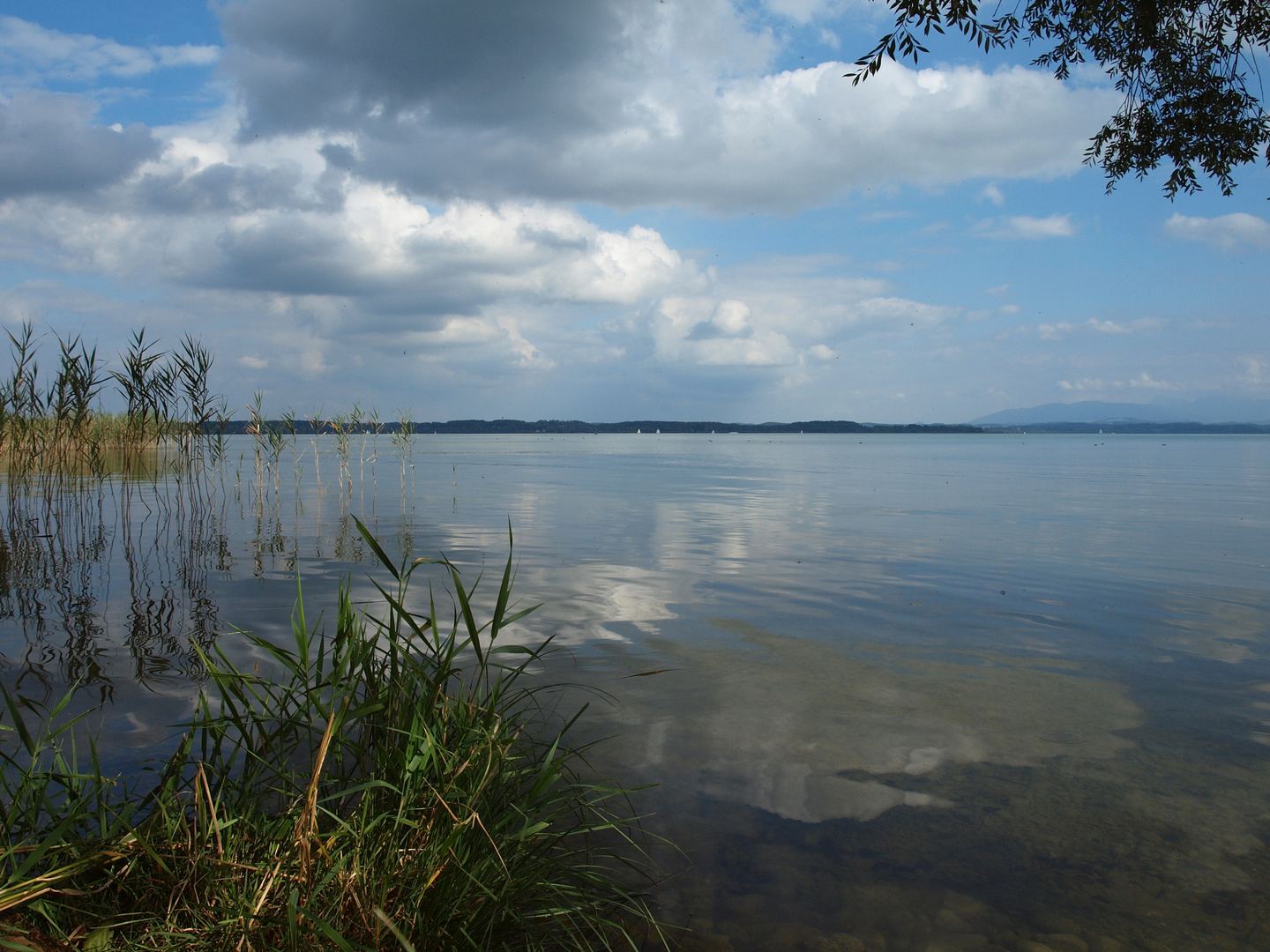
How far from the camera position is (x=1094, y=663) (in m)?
7.95

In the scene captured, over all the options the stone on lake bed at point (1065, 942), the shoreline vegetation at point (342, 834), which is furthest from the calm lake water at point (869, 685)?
the shoreline vegetation at point (342, 834)

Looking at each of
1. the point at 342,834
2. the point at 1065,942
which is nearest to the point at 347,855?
the point at 342,834

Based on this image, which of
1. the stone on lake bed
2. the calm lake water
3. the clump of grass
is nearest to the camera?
the clump of grass

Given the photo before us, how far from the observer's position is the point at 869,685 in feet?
24.0

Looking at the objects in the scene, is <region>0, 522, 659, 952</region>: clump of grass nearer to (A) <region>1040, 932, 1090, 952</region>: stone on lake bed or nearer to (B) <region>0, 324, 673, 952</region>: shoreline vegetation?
(B) <region>0, 324, 673, 952</region>: shoreline vegetation

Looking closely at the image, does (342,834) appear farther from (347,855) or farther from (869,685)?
(869,685)

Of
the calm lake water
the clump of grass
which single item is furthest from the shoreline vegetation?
the calm lake water

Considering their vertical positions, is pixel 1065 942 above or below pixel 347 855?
below

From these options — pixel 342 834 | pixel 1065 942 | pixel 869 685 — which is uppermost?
pixel 342 834

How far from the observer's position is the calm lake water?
161 inches

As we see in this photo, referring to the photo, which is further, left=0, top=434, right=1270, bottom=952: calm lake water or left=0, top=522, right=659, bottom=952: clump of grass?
left=0, top=434, right=1270, bottom=952: calm lake water

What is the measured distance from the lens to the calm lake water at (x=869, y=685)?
4094mm

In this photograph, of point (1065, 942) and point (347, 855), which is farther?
point (1065, 942)

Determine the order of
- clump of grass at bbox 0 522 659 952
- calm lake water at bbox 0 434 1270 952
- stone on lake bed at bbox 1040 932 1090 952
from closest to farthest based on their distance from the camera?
clump of grass at bbox 0 522 659 952, stone on lake bed at bbox 1040 932 1090 952, calm lake water at bbox 0 434 1270 952
